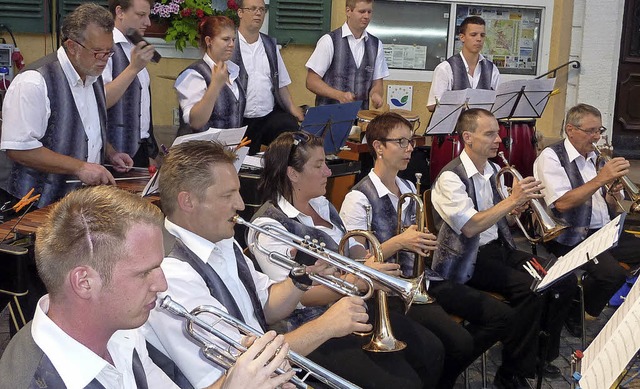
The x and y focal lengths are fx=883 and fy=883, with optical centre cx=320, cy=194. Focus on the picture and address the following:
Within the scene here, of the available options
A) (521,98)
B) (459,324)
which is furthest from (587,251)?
(521,98)

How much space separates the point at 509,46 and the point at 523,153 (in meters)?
1.82

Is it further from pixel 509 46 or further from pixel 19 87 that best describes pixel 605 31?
pixel 19 87

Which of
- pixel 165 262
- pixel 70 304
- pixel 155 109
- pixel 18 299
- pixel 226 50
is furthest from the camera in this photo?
pixel 155 109

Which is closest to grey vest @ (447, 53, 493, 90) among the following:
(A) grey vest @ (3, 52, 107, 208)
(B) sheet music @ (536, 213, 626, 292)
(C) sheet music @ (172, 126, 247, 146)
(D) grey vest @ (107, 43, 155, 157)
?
(D) grey vest @ (107, 43, 155, 157)

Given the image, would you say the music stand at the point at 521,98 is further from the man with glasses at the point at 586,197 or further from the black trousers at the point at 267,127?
the black trousers at the point at 267,127

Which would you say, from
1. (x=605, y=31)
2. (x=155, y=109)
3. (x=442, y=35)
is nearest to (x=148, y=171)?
(x=155, y=109)

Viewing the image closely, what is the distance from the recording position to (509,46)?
30.6 feet

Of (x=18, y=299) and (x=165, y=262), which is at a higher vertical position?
(x=165, y=262)

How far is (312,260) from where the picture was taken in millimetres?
3898

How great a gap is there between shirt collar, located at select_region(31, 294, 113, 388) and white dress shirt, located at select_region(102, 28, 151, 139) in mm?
3581

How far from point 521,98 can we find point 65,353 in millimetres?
6156

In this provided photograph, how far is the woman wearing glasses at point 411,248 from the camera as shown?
443cm

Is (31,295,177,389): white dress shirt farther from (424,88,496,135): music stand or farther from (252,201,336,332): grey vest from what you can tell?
(424,88,496,135): music stand

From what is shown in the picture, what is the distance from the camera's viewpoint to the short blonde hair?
2246 millimetres
